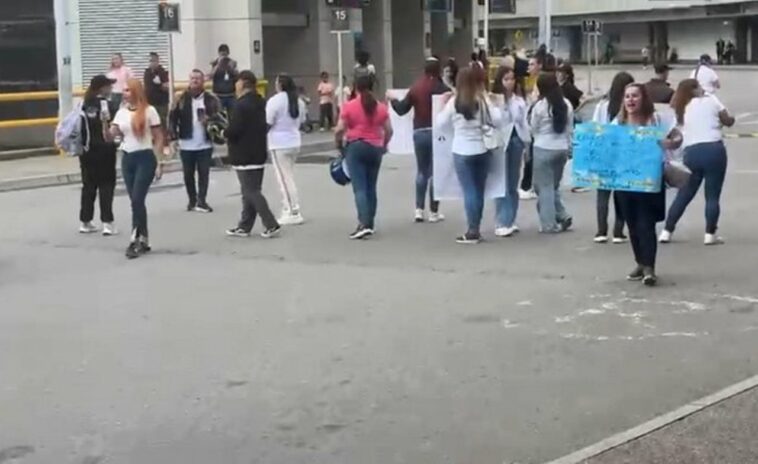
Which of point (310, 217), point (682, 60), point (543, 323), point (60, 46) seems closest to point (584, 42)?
point (682, 60)

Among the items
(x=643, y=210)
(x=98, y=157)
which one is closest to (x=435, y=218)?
(x=98, y=157)

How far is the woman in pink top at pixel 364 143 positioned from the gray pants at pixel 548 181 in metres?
1.68

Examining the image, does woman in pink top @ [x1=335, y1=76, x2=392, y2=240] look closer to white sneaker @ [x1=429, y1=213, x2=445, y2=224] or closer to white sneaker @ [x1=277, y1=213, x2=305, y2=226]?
white sneaker @ [x1=429, y1=213, x2=445, y2=224]

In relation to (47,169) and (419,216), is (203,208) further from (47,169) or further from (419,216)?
(47,169)

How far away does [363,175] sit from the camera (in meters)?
13.6

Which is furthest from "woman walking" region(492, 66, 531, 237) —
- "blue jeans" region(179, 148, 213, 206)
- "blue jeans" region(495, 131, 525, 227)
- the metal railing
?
the metal railing

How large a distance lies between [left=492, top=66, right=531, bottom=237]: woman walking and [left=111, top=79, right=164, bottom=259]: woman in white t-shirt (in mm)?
3572

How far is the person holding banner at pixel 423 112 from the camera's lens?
14219 millimetres

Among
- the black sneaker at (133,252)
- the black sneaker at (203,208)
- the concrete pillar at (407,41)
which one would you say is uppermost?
the concrete pillar at (407,41)

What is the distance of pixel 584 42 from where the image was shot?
9156 centimetres

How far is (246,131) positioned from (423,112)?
77.5 inches

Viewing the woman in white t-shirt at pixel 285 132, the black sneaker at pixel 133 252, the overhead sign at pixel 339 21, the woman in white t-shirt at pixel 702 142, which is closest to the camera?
the woman in white t-shirt at pixel 702 142

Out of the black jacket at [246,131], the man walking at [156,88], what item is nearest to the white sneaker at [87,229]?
the black jacket at [246,131]

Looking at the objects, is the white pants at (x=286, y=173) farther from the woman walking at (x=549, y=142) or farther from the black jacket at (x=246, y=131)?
the woman walking at (x=549, y=142)
